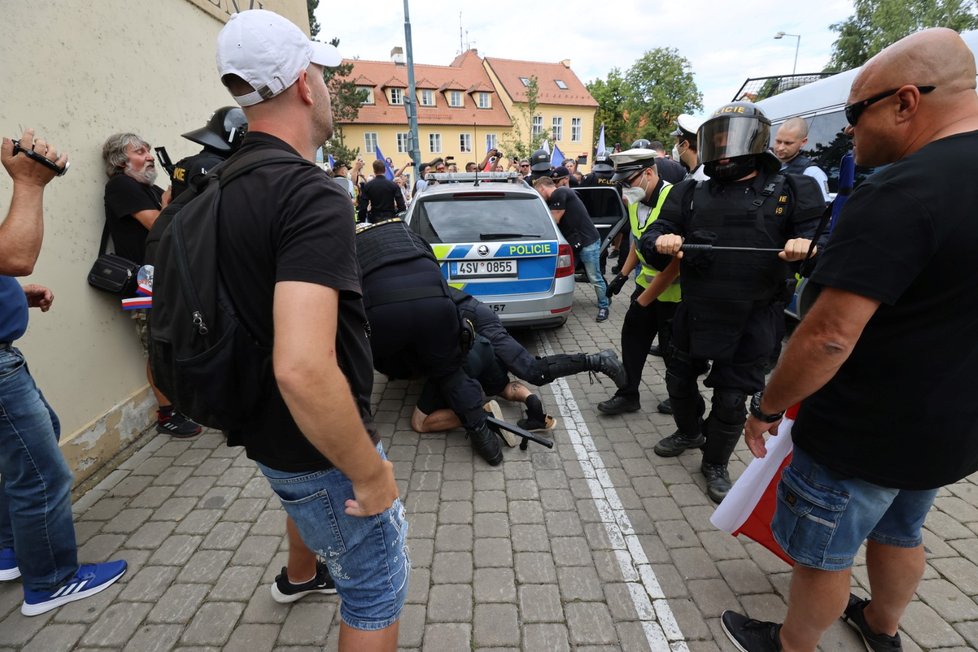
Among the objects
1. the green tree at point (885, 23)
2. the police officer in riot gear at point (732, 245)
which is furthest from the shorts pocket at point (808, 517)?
the green tree at point (885, 23)

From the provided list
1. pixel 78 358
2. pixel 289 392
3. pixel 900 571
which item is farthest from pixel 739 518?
pixel 78 358

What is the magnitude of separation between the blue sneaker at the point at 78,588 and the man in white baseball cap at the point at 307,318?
69.0 inches

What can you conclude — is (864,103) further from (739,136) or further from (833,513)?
(833,513)

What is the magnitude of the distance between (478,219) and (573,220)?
6.66 ft

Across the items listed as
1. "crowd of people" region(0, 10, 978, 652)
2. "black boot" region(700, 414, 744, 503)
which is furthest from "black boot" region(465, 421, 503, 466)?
"black boot" region(700, 414, 744, 503)

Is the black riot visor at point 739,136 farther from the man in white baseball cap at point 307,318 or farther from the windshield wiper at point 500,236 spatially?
the windshield wiper at point 500,236

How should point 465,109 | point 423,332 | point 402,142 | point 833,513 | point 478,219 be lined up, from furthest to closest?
1. point 465,109
2. point 402,142
3. point 478,219
4. point 423,332
5. point 833,513

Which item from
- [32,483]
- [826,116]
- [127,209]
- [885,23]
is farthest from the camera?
[885,23]

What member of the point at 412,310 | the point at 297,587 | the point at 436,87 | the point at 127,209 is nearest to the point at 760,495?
the point at 412,310

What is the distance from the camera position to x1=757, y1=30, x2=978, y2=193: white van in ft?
17.6

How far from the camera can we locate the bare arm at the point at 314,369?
3.36ft

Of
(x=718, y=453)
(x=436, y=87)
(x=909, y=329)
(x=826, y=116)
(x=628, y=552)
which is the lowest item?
(x=628, y=552)

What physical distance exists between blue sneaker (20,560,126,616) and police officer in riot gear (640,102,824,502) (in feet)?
10.7

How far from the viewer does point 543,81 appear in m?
46.2
